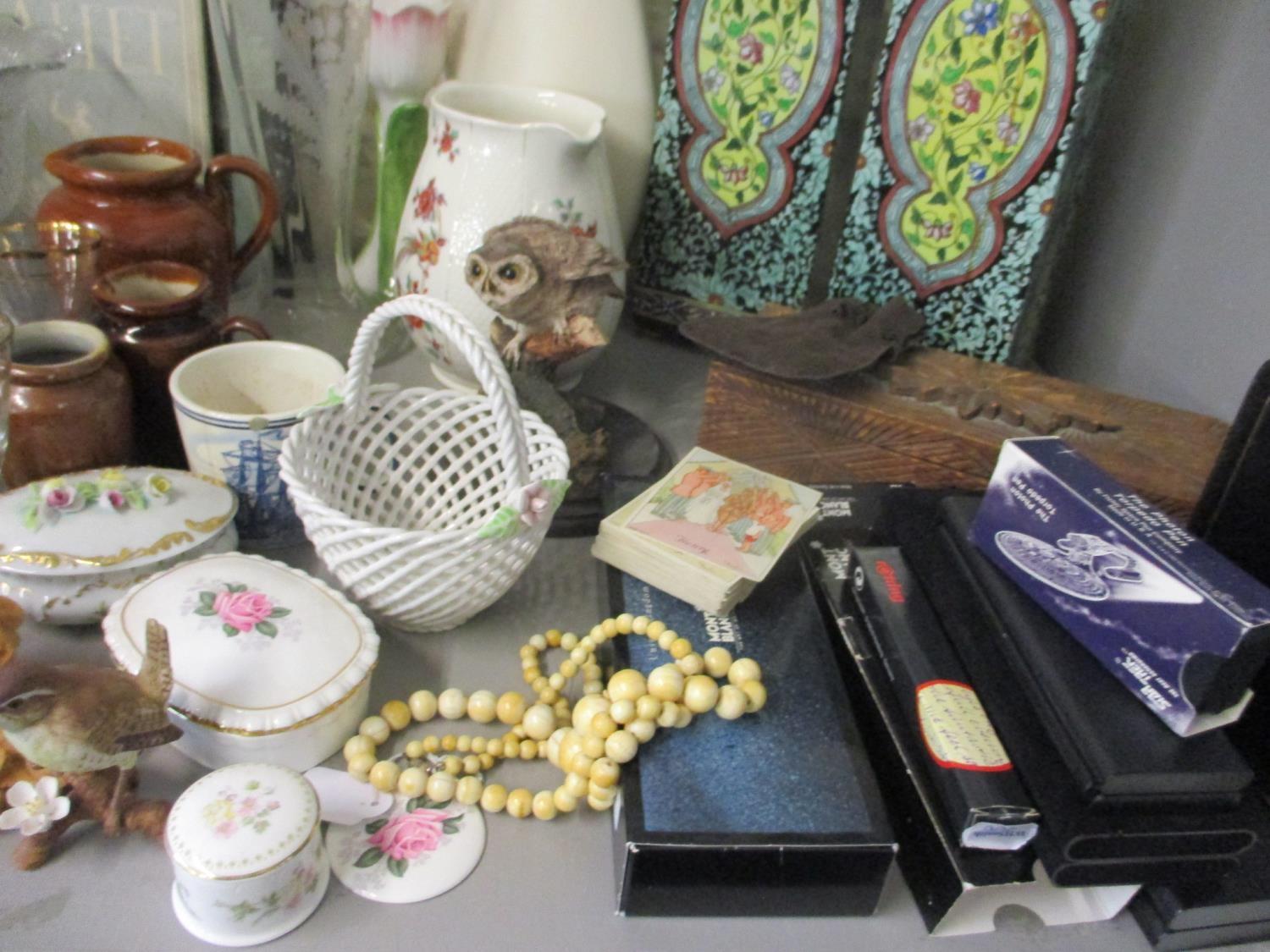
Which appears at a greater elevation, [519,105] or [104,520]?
[519,105]

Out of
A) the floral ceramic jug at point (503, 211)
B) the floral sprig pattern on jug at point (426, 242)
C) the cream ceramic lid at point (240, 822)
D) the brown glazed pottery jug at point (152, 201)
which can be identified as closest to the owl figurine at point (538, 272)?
the floral ceramic jug at point (503, 211)

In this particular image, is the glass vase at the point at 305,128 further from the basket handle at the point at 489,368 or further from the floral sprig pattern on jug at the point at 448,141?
the basket handle at the point at 489,368

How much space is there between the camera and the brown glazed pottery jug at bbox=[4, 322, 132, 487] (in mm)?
550

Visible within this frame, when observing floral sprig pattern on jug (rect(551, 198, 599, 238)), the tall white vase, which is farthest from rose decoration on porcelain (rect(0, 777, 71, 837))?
the tall white vase

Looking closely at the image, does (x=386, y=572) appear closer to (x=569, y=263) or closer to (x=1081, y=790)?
(x=569, y=263)

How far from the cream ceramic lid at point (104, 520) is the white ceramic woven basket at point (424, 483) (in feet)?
0.23

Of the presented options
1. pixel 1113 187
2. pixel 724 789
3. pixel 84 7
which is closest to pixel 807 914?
pixel 724 789

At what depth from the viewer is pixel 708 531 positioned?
22.1 inches

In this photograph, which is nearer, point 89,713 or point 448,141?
point 89,713

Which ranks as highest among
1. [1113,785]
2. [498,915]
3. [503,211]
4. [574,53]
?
[574,53]

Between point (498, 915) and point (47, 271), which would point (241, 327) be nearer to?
point (47, 271)

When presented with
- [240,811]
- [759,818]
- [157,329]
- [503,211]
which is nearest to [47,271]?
[157,329]

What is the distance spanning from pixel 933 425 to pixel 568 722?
30 cm

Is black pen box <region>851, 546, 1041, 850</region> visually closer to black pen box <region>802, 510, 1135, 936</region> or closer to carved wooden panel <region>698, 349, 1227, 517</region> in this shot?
black pen box <region>802, 510, 1135, 936</region>
